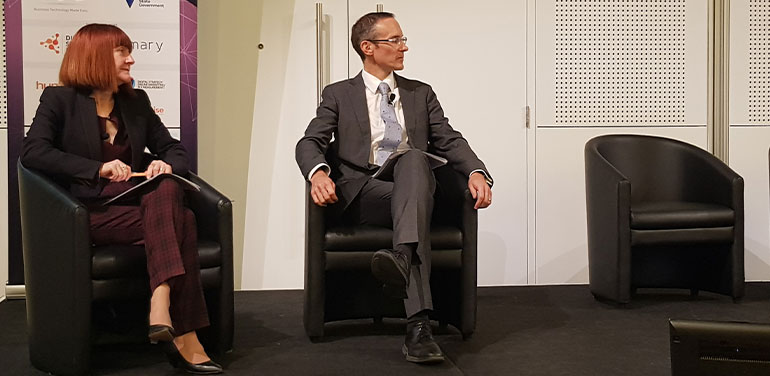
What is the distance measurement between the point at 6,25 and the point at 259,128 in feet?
4.59

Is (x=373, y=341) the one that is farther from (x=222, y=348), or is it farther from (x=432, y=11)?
(x=432, y=11)

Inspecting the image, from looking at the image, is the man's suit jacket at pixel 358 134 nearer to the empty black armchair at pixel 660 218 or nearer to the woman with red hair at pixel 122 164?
the woman with red hair at pixel 122 164

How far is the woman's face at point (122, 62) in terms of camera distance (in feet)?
11.1

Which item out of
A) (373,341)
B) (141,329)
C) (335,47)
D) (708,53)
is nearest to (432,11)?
(335,47)

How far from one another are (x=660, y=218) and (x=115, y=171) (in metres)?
2.55

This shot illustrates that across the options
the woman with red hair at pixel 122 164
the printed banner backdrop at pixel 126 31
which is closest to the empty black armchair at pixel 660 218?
the woman with red hair at pixel 122 164

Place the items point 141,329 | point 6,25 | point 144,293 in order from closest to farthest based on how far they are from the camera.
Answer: point 144,293
point 141,329
point 6,25

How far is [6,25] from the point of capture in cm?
445

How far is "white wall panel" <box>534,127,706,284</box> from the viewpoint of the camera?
516cm

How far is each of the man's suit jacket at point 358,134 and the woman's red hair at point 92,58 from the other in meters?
0.81

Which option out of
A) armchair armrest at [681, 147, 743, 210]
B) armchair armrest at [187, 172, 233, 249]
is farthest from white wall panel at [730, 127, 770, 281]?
armchair armrest at [187, 172, 233, 249]

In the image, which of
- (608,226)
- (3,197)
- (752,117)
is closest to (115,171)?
(3,197)

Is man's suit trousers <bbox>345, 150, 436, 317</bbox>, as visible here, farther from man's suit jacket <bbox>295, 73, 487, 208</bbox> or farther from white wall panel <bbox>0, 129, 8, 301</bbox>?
white wall panel <bbox>0, 129, 8, 301</bbox>

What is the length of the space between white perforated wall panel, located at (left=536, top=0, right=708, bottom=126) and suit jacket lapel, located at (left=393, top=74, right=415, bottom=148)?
4.84 ft
